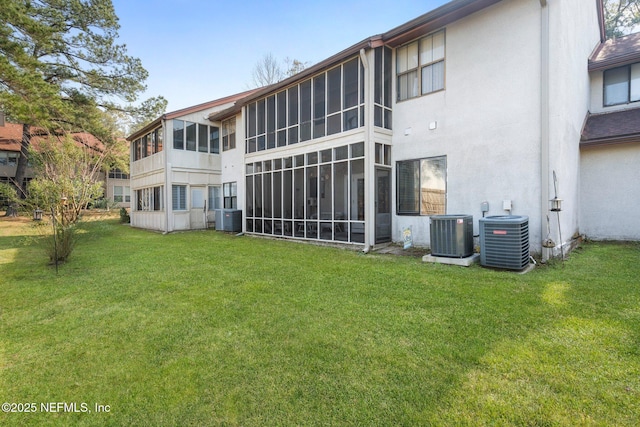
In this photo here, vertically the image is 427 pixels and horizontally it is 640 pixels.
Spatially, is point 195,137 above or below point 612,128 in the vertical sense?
above

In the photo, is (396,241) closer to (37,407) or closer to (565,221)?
(565,221)

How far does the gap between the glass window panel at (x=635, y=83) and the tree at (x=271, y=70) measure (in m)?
21.8

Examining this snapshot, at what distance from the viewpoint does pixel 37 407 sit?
235 cm

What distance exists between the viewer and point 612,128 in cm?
847

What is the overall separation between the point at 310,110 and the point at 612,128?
8.53m

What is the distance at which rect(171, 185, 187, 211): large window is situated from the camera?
1498 centimetres

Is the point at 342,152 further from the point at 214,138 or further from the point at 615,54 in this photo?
the point at 214,138

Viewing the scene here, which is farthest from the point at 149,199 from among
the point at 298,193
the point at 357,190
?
the point at 357,190

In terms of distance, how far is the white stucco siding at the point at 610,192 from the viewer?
314 inches

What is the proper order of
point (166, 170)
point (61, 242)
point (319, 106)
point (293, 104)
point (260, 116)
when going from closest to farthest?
point (61, 242), point (319, 106), point (293, 104), point (260, 116), point (166, 170)

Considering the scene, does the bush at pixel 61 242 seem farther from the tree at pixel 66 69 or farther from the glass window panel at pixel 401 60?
the tree at pixel 66 69

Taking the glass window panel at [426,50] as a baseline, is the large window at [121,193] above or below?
below

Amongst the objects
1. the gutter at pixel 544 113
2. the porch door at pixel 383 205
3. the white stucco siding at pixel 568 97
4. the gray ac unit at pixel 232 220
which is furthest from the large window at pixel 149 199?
the white stucco siding at pixel 568 97

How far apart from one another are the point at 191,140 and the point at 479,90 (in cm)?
1295
